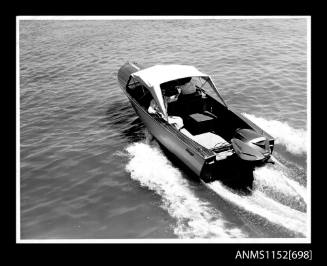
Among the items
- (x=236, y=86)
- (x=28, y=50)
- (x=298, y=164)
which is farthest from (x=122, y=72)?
(x=28, y=50)

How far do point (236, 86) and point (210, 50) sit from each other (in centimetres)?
578

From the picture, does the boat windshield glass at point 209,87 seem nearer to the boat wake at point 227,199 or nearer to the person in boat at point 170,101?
the person in boat at point 170,101

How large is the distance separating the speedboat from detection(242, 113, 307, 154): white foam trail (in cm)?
140

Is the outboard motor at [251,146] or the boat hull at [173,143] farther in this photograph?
the boat hull at [173,143]

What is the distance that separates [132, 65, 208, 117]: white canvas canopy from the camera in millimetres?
11055

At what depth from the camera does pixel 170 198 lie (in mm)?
9148

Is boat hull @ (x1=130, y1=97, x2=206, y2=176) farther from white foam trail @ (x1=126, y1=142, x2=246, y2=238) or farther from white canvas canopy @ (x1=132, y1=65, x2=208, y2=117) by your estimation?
white canvas canopy @ (x1=132, y1=65, x2=208, y2=117)

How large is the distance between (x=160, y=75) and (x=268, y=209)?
5805mm

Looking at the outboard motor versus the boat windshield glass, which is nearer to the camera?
the outboard motor

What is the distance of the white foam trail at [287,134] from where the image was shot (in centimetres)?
1080

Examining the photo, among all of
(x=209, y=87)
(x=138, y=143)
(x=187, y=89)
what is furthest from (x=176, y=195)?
(x=209, y=87)

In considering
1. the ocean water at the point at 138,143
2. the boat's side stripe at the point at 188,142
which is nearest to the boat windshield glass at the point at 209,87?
the ocean water at the point at 138,143

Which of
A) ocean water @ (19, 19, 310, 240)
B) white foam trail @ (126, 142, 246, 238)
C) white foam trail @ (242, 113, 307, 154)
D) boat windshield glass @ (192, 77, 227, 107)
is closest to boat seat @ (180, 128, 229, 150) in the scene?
ocean water @ (19, 19, 310, 240)

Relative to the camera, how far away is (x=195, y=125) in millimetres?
10883
